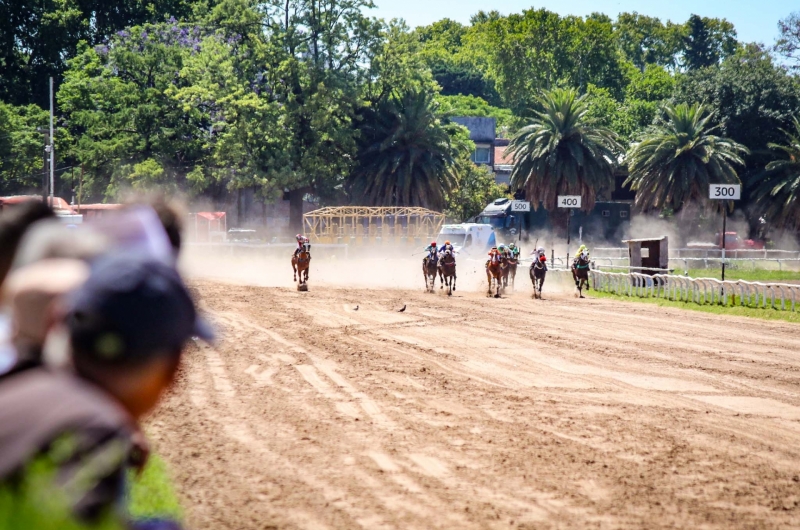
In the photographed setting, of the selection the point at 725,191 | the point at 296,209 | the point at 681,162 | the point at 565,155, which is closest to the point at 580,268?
the point at 725,191

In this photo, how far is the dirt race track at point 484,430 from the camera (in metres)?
6.93

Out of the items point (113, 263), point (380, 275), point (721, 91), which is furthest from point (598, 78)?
point (113, 263)

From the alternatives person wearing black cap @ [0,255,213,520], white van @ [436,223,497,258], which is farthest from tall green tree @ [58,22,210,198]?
person wearing black cap @ [0,255,213,520]

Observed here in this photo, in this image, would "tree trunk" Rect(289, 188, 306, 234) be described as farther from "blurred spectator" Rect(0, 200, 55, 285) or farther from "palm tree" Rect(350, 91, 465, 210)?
"blurred spectator" Rect(0, 200, 55, 285)

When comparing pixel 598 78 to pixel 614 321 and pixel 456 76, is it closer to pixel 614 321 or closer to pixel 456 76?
pixel 456 76

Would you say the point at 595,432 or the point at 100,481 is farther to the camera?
the point at 595,432

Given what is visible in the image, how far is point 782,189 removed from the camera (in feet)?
191

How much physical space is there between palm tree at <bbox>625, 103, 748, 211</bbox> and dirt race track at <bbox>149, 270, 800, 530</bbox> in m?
41.4

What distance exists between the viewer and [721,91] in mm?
66812

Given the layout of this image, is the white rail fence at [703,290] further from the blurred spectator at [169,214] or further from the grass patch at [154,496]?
the blurred spectator at [169,214]

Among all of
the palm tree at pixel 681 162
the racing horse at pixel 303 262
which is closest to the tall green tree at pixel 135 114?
the palm tree at pixel 681 162

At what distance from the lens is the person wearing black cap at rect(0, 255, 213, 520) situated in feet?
5.20

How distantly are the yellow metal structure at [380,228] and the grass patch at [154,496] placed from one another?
145ft

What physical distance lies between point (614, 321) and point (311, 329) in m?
7.48
